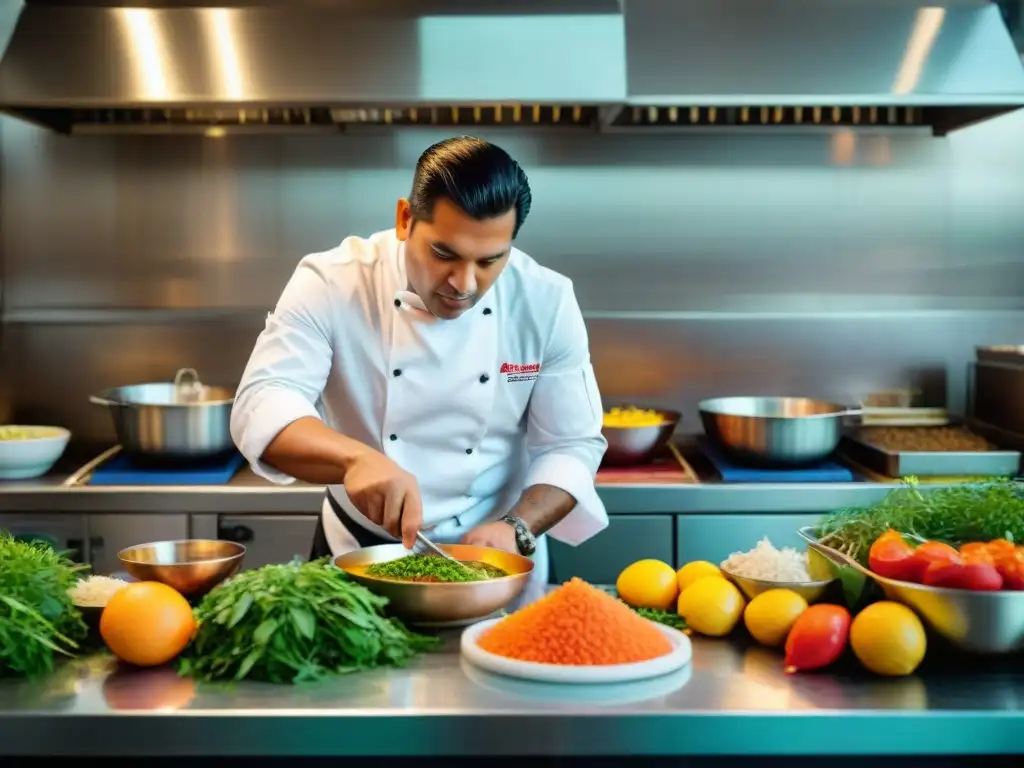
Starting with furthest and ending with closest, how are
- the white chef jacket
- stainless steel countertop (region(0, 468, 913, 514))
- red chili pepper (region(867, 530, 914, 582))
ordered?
1. stainless steel countertop (region(0, 468, 913, 514))
2. the white chef jacket
3. red chili pepper (region(867, 530, 914, 582))

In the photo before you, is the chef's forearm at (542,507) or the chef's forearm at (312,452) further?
the chef's forearm at (542,507)

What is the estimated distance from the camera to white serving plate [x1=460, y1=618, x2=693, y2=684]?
1.78 metres

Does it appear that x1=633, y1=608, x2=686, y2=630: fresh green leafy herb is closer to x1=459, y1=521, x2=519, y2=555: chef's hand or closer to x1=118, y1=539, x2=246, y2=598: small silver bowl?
x1=459, y1=521, x2=519, y2=555: chef's hand

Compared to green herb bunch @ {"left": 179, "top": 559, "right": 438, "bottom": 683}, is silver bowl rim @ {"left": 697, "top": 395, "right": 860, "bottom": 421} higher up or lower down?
higher up

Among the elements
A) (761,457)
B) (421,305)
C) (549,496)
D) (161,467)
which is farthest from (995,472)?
(161,467)

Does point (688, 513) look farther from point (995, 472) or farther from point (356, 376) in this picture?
point (356, 376)

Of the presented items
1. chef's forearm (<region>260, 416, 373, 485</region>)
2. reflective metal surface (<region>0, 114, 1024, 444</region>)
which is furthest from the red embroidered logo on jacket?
reflective metal surface (<region>0, 114, 1024, 444</region>)

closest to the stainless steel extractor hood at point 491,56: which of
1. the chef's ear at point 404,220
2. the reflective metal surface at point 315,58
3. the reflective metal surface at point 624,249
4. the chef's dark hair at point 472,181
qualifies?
the reflective metal surface at point 315,58

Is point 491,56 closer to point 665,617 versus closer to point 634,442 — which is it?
point 634,442

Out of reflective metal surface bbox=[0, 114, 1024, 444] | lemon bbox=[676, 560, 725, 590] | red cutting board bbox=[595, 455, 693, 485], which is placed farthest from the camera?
reflective metal surface bbox=[0, 114, 1024, 444]

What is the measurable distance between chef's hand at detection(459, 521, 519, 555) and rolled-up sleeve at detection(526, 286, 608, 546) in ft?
1.13

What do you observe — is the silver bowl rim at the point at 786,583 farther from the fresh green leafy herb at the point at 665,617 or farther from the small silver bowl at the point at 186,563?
the small silver bowl at the point at 186,563

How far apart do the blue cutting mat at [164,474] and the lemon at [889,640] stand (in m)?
2.37

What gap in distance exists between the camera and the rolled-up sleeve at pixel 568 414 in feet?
9.02
